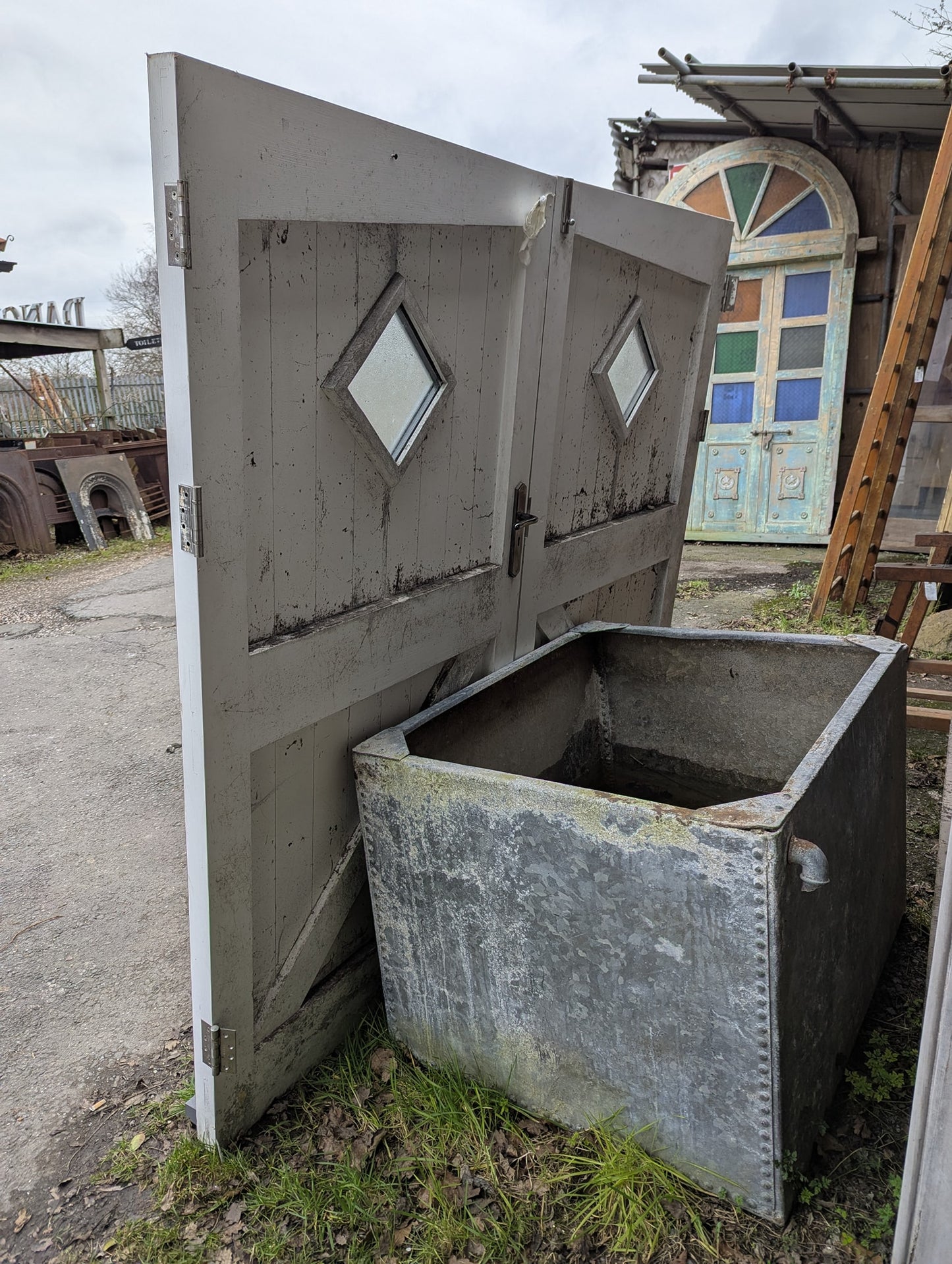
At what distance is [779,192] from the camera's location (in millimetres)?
7695

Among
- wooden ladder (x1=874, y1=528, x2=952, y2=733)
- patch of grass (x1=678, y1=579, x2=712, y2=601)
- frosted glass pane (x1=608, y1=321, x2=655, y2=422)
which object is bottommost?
patch of grass (x1=678, y1=579, x2=712, y2=601)

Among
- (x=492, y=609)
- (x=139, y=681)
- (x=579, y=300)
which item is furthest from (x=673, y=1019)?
(x=139, y=681)

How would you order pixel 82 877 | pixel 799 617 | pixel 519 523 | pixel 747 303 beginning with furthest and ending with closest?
pixel 747 303 → pixel 799 617 → pixel 82 877 → pixel 519 523

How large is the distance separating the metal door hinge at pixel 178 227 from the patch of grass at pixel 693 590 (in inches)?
215

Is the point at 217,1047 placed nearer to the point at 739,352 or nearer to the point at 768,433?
the point at 768,433

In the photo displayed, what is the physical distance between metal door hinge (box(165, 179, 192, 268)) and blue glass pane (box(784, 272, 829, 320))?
24.7 feet

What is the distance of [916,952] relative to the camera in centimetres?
262

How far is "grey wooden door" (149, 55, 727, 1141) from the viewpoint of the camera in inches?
58.6

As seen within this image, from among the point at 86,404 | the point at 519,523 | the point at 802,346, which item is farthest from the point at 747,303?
the point at 86,404

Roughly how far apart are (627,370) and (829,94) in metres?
5.09

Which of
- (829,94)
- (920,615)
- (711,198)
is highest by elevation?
(829,94)

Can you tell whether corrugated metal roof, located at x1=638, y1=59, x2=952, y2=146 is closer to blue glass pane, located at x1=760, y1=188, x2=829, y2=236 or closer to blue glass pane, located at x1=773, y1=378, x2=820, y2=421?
blue glass pane, located at x1=760, y1=188, x2=829, y2=236

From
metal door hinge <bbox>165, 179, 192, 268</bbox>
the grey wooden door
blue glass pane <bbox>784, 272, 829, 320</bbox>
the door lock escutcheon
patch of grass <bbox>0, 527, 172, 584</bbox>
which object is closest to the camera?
metal door hinge <bbox>165, 179, 192, 268</bbox>

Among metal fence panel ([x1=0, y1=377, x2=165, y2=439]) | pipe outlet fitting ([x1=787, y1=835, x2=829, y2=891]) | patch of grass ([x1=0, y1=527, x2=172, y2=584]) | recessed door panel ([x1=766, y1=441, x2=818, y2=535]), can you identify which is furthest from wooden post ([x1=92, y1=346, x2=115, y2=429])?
pipe outlet fitting ([x1=787, y1=835, x2=829, y2=891])
